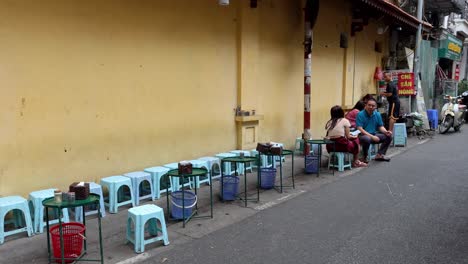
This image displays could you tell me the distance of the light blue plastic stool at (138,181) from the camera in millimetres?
5711

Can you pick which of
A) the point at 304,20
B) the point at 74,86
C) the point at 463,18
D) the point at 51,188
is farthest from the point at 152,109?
the point at 463,18

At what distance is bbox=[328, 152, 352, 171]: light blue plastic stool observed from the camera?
8156 mm

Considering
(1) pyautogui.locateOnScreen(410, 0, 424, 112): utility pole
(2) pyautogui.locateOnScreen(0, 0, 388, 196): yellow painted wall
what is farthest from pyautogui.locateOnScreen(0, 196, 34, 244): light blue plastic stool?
(1) pyautogui.locateOnScreen(410, 0, 424, 112): utility pole

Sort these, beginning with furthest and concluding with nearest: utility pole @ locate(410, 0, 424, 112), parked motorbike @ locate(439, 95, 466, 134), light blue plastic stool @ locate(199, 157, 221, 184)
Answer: parked motorbike @ locate(439, 95, 466, 134)
utility pole @ locate(410, 0, 424, 112)
light blue plastic stool @ locate(199, 157, 221, 184)

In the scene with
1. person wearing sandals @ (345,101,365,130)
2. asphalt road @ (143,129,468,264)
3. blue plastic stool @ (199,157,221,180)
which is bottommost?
asphalt road @ (143,129,468,264)

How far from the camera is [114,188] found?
17.7ft

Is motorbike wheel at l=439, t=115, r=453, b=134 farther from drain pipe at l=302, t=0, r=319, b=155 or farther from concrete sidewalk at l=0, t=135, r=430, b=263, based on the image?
concrete sidewalk at l=0, t=135, r=430, b=263

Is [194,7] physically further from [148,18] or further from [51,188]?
[51,188]

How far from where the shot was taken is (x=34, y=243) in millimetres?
4391

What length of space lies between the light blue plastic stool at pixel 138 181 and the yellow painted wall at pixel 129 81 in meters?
0.33

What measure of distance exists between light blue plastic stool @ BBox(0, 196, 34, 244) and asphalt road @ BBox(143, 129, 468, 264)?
5.31 ft

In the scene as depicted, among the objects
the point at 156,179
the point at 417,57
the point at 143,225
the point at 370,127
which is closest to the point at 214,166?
the point at 156,179

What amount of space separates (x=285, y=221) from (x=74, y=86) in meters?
3.40

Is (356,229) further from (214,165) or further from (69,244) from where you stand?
(69,244)
